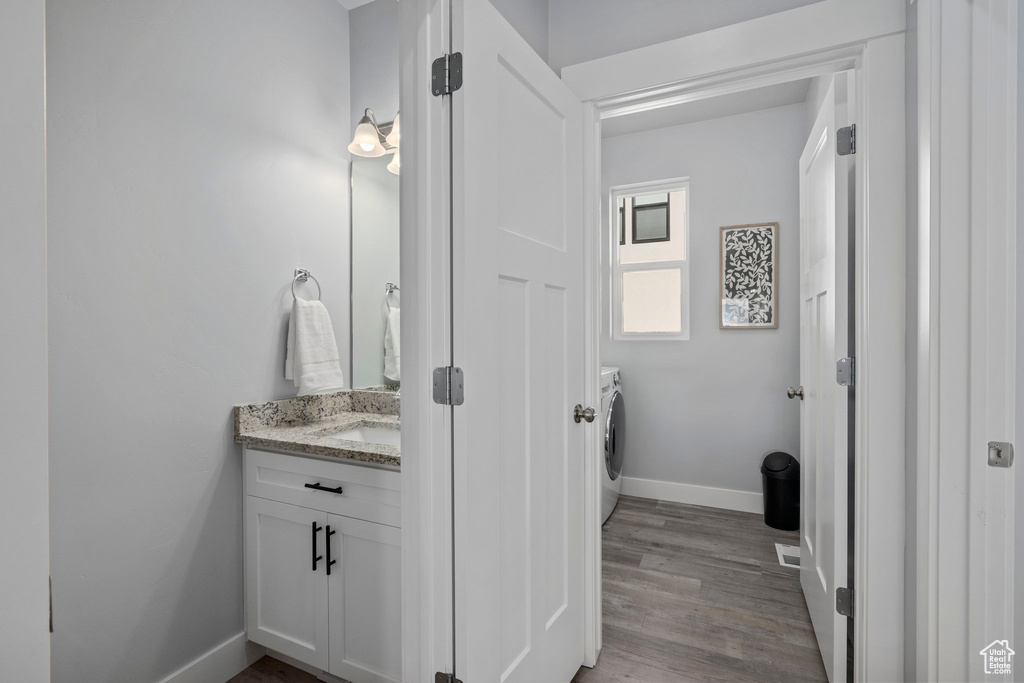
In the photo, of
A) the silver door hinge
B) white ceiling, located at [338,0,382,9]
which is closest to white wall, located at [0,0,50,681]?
the silver door hinge

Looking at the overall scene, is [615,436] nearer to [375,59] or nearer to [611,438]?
[611,438]

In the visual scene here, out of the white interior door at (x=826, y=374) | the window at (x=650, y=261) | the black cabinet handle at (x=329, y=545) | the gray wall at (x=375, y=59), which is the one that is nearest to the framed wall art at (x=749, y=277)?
the window at (x=650, y=261)

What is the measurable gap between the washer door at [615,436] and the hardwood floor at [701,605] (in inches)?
14.2

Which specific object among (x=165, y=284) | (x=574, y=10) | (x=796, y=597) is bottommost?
(x=796, y=597)

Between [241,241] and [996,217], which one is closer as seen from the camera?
[996,217]

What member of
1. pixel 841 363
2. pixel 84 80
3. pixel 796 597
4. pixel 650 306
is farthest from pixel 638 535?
pixel 84 80

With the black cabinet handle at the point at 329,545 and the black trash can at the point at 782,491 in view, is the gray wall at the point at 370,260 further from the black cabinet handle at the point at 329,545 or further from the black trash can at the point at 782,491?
the black trash can at the point at 782,491

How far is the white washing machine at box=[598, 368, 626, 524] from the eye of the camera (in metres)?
2.97

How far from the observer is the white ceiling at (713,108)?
2.90 meters

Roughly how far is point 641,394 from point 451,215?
2.78 meters

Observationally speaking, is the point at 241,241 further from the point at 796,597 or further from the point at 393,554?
the point at 796,597

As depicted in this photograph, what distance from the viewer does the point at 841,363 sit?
1477mm

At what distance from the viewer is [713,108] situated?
3127 millimetres

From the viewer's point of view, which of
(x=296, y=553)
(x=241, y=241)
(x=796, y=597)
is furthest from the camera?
(x=796, y=597)
